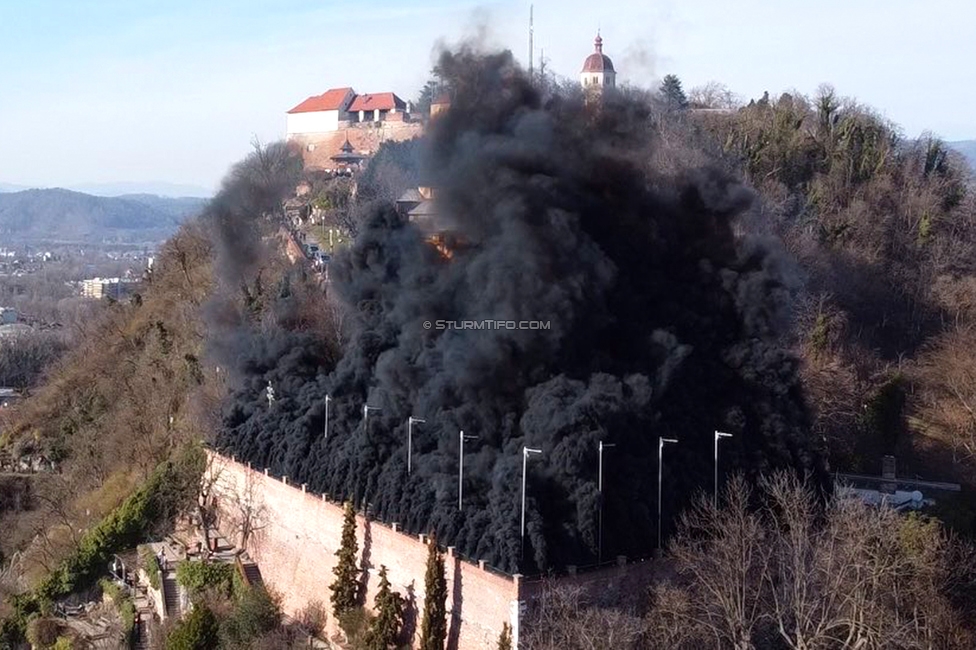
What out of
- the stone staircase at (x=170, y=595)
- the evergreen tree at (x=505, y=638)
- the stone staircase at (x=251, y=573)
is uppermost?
the evergreen tree at (x=505, y=638)

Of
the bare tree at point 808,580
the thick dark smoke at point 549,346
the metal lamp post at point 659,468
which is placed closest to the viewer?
the bare tree at point 808,580

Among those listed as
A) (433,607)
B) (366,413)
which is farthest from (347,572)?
(366,413)

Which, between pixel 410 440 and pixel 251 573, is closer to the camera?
pixel 410 440

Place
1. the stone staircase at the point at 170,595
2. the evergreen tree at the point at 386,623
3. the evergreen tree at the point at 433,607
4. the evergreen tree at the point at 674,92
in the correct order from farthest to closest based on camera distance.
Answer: the evergreen tree at the point at 674,92 → the stone staircase at the point at 170,595 → the evergreen tree at the point at 386,623 → the evergreen tree at the point at 433,607

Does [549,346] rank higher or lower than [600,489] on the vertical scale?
higher

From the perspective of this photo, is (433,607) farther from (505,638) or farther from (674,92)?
(674,92)

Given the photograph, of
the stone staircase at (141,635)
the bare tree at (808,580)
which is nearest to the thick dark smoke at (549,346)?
the bare tree at (808,580)

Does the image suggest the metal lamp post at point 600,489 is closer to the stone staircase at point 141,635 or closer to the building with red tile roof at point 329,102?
the stone staircase at point 141,635
